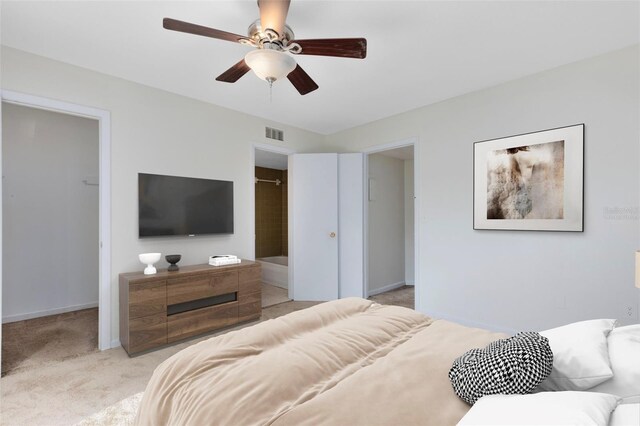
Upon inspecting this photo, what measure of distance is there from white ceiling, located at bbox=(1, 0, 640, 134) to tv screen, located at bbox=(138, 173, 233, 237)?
1.01 metres

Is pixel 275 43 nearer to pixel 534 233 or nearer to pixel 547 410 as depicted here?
pixel 547 410

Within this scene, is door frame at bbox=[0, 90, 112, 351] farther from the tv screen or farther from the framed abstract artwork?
the framed abstract artwork

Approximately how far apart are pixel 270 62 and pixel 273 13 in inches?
10.0

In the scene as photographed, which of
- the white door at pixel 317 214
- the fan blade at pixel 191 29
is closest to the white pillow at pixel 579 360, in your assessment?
the fan blade at pixel 191 29

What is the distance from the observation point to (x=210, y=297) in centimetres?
320

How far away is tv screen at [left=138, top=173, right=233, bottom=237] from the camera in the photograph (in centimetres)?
311

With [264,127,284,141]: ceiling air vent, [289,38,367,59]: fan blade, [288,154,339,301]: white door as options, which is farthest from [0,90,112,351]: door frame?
[288,154,339,301]: white door

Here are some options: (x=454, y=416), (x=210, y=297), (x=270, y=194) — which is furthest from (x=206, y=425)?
(x=270, y=194)

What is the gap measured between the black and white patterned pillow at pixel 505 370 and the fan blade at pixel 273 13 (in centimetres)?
193

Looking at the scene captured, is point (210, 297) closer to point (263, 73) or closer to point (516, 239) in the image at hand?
point (263, 73)

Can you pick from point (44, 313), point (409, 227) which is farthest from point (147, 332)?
point (409, 227)

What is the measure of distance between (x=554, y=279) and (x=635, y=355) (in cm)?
204

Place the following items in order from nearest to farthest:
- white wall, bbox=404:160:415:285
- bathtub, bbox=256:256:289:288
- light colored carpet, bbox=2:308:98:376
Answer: light colored carpet, bbox=2:308:98:376, bathtub, bbox=256:256:289:288, white wall, bbox=404:160:415:285

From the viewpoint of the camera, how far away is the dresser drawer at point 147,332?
2672 millimetres
